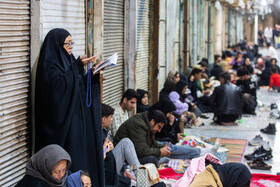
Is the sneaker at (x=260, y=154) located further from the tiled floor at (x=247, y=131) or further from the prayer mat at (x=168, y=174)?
the prayer mat at (x=168, y=174)

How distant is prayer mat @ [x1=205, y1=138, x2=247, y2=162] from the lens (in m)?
8.34

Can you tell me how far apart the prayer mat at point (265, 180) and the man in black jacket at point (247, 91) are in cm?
491

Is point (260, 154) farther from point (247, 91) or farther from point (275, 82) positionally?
point (275, 82)

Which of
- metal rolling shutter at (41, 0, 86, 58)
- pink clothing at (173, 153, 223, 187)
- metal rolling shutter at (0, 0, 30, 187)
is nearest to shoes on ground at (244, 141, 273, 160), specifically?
pink clothing at (173, 153, 223, 187)

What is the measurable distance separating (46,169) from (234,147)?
539 cm

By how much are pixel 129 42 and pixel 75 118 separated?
4.31 meters

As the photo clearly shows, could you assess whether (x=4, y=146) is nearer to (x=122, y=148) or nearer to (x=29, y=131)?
(x=29, y=131)

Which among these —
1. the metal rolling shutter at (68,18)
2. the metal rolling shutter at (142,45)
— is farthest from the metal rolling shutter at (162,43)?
the metal rolling shutter at (68,18)

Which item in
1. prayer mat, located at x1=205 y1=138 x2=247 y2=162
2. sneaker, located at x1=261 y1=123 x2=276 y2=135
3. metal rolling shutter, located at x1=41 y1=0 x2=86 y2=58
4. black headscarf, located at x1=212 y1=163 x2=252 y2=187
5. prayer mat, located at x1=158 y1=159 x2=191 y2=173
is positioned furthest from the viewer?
sneaker, located at x1=261 y1=123 x2=276 y2=135

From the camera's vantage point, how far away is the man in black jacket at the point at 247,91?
39.2 feet

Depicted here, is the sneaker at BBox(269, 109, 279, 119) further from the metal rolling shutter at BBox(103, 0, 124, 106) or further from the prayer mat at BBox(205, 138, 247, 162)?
the metal rolling shutter at BBox(103, 0, 124, 106)

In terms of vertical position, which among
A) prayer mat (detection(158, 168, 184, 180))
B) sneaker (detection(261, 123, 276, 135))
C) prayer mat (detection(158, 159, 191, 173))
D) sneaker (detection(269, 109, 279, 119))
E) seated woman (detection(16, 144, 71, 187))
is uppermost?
seated woman (detection(16, 144, 71, 187))

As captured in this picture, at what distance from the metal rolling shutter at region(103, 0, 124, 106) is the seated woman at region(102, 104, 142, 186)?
1365 mm

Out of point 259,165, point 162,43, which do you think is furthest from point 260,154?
point 162,43
